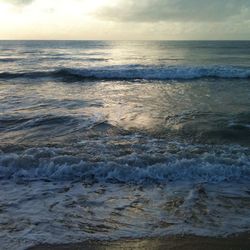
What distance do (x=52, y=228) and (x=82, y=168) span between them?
7.87 ft

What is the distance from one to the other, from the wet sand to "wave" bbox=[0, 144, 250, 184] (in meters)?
2.19

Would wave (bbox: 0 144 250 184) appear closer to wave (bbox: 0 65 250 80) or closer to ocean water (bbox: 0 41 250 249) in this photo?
ocean water (bbox: 0 41 250 249)

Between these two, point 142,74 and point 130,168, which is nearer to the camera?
point 130,168

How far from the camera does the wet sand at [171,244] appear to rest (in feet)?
15.1

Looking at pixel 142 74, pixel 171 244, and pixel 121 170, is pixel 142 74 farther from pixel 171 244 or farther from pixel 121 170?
pixel 171 244

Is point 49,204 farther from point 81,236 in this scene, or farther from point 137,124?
point 137,124

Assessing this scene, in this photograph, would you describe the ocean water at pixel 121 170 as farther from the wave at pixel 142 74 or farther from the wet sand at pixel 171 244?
the wave at pixel 142 74

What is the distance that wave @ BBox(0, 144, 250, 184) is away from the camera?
7129 millimetres

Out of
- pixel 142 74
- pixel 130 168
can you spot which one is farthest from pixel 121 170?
pixel 142 74

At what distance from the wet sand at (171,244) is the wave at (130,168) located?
2187 millimetres

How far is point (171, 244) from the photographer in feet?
15.4

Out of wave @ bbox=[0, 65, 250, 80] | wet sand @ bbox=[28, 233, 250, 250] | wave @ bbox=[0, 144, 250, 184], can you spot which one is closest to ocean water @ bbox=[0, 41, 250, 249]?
wave @ bbox=[0, 144, 250, 184]

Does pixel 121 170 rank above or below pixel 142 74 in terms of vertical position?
below

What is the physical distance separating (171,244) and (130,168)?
282cm
